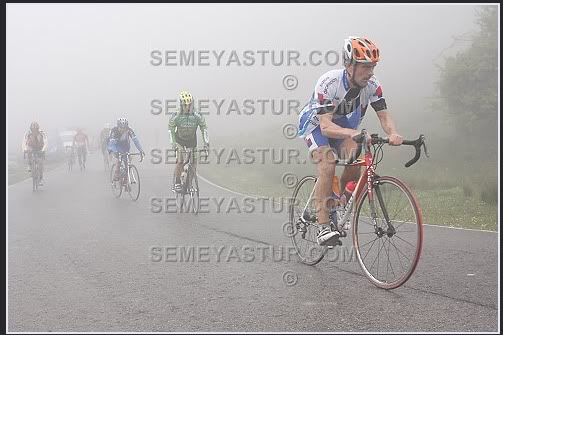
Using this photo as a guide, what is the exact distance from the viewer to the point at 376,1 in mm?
7207

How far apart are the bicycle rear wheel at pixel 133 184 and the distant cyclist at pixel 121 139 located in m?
0.15

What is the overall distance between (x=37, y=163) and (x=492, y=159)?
454cm

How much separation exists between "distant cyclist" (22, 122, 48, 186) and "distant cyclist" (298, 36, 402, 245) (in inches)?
105

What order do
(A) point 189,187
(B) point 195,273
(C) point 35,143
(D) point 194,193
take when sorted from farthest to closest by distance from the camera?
(D) point 194,193 → (A) point 189,187 → (C) point 35,143 → (B) point 195,273

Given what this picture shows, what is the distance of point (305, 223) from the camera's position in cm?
748

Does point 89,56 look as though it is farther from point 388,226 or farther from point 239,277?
point 388,226

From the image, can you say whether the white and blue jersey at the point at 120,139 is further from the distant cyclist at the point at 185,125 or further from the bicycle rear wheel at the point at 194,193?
the bicycle rear wheel at the point at 194,193

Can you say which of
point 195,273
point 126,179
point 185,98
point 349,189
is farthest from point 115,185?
point 349,189

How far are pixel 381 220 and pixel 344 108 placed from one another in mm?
1137

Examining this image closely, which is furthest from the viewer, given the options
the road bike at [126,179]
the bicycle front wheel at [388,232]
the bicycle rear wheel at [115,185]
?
the bicycle rear wheel at [115,185]

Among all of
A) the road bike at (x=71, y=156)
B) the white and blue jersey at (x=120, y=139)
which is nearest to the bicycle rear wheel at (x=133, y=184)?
the white and blue jersey at (x=120, y=139)

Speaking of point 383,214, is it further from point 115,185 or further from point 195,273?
point 115,185

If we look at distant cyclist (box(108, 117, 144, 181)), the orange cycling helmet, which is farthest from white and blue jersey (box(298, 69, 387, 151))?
distant cyclist (box(108, 117, 144, 181))

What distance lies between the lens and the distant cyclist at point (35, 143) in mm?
7195
